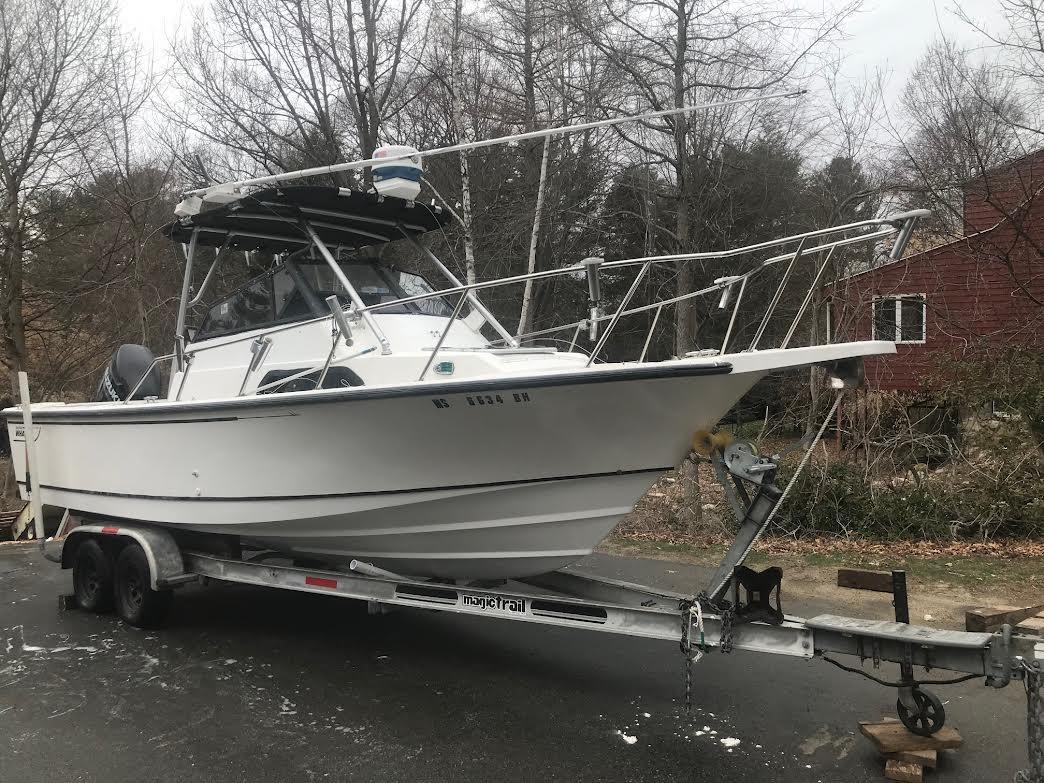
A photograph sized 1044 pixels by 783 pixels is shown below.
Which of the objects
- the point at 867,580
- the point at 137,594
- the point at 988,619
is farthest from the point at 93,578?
the point at 988,619

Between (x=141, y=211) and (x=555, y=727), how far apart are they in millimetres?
14705

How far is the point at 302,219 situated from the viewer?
537 centimetres

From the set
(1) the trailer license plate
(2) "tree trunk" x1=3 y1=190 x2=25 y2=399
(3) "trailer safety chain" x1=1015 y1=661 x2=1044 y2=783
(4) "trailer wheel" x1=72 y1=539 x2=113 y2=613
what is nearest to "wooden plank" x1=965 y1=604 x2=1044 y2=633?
(3) "trailer safety chain" x1=1015 y1=661 x2=1044 y2=783

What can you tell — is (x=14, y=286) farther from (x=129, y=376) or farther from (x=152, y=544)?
(x=152, y=544)

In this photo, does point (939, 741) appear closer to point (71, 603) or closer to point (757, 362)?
point (757, 362)

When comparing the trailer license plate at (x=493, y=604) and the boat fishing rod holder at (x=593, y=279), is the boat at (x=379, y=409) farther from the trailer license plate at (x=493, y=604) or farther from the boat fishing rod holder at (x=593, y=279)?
the trailer license plate at (x=493, y=604)

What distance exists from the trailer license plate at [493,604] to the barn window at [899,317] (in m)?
6.62

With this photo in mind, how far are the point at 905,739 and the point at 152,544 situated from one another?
4.83m

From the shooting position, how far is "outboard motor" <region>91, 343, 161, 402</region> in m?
6.51

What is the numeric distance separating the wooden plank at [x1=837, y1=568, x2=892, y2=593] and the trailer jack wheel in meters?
0.47

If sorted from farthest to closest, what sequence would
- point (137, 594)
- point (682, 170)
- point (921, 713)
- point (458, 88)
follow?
point (458, 88)
point (682, 170)
point (137, 594)
point (921, 713)

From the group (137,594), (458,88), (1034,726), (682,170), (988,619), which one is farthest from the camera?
(458,88)

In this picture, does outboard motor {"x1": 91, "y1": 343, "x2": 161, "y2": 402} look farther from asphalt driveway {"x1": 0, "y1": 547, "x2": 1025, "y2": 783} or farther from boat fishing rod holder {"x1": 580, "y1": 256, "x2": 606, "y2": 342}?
boat fishing rod holder {"x1": 580, "y1": 256, "x2": 606, "y2": 342}

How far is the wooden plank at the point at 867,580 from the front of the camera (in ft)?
11.9
